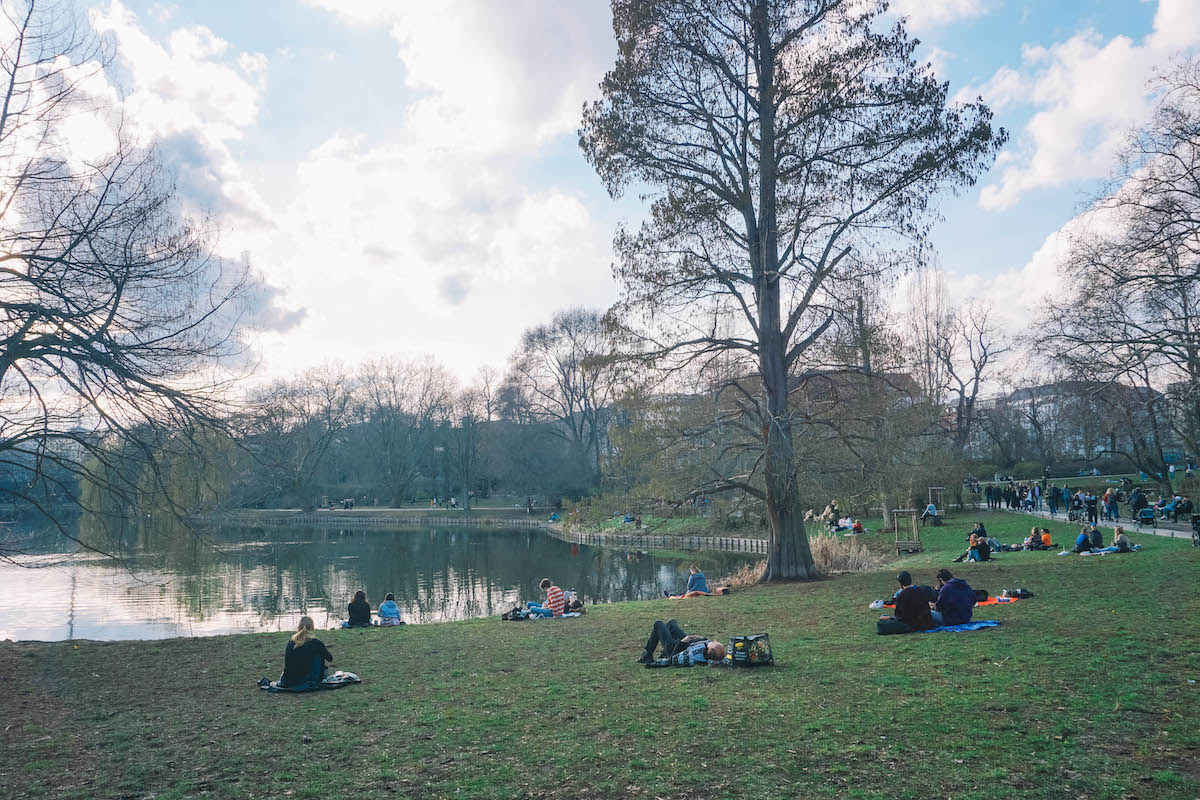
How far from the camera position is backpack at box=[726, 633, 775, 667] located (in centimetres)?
880

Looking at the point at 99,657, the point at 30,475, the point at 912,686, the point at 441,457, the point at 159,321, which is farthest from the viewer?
the point at 441,457

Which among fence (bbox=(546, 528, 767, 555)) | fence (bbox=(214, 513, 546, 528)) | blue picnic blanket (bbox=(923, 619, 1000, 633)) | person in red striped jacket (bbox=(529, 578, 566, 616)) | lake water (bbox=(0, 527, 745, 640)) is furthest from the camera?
fence (bbox=(214, 513, 546, 528))

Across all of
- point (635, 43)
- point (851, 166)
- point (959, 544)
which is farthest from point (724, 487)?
point (959, 544)

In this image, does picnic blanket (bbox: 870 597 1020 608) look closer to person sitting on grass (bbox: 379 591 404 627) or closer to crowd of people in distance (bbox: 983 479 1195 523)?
person sitting on grass (bbox: 379 591 404 627)

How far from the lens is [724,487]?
17625 mm

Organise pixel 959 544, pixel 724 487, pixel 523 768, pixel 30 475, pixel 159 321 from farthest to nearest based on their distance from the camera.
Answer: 1. pixel 959 544
2. pixel 724 487
3. pixel 30 475
4. pixel 159 321
5. pixel 523 768

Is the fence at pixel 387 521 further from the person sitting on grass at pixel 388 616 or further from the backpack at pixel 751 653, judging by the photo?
the backpack at pixel 751 653

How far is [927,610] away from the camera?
10.5 metres

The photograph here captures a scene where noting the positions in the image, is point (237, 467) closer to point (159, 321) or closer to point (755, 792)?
point (159, 321)

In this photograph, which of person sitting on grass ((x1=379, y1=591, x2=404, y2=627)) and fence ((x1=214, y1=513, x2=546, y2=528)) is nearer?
person sitting on grass ((x1=379, y1=591, x2=404, y2=627))

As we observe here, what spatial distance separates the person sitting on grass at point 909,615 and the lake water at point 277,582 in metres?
8.35

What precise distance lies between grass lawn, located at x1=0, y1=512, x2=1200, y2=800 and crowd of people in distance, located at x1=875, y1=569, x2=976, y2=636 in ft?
1.01

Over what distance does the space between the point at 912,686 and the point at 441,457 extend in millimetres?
71452

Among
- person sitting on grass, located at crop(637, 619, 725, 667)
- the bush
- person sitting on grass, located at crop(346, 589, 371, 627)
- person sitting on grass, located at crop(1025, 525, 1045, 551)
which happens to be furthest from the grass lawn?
the bush
